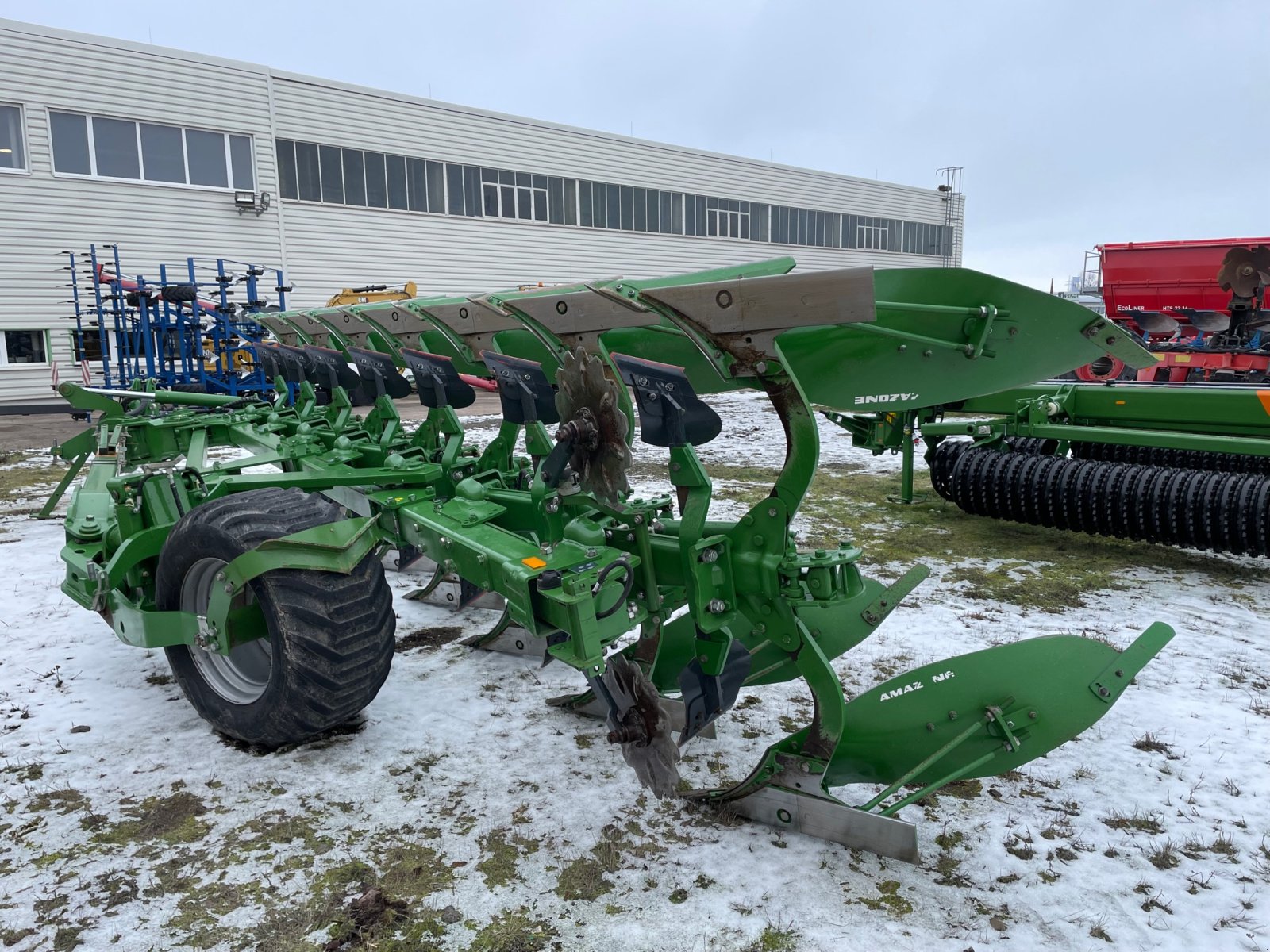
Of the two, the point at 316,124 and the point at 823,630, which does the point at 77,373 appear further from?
the point at 823,630

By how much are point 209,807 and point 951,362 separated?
113 inches

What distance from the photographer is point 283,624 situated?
293 cm

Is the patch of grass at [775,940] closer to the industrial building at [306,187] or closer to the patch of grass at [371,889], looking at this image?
the patch of grass at [371,889]

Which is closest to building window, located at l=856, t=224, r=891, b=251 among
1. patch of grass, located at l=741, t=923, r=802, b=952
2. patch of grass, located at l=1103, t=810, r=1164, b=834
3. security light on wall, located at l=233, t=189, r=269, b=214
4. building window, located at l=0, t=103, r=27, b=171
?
security light on wall, located at l=233, t=189, r=269, b=214

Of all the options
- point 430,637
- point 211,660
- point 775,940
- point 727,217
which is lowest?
point 775,940

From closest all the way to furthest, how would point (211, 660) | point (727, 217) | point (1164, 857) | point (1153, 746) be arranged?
point (1164, 857) → point (1153, 746) → point (211, 660) → point (727, 217)

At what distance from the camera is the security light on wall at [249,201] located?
18000mm

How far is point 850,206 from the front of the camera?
31438mm

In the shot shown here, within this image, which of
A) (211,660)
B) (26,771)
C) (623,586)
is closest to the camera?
(623,586)

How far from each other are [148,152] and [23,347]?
4549 millimetres

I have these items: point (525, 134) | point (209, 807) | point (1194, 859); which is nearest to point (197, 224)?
point (525, 134)

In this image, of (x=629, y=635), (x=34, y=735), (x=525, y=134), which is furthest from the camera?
(x=525, y=134)

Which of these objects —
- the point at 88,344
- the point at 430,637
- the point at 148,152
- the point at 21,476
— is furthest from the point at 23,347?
the point at 430,637

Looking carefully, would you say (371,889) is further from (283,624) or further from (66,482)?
(66,482)
